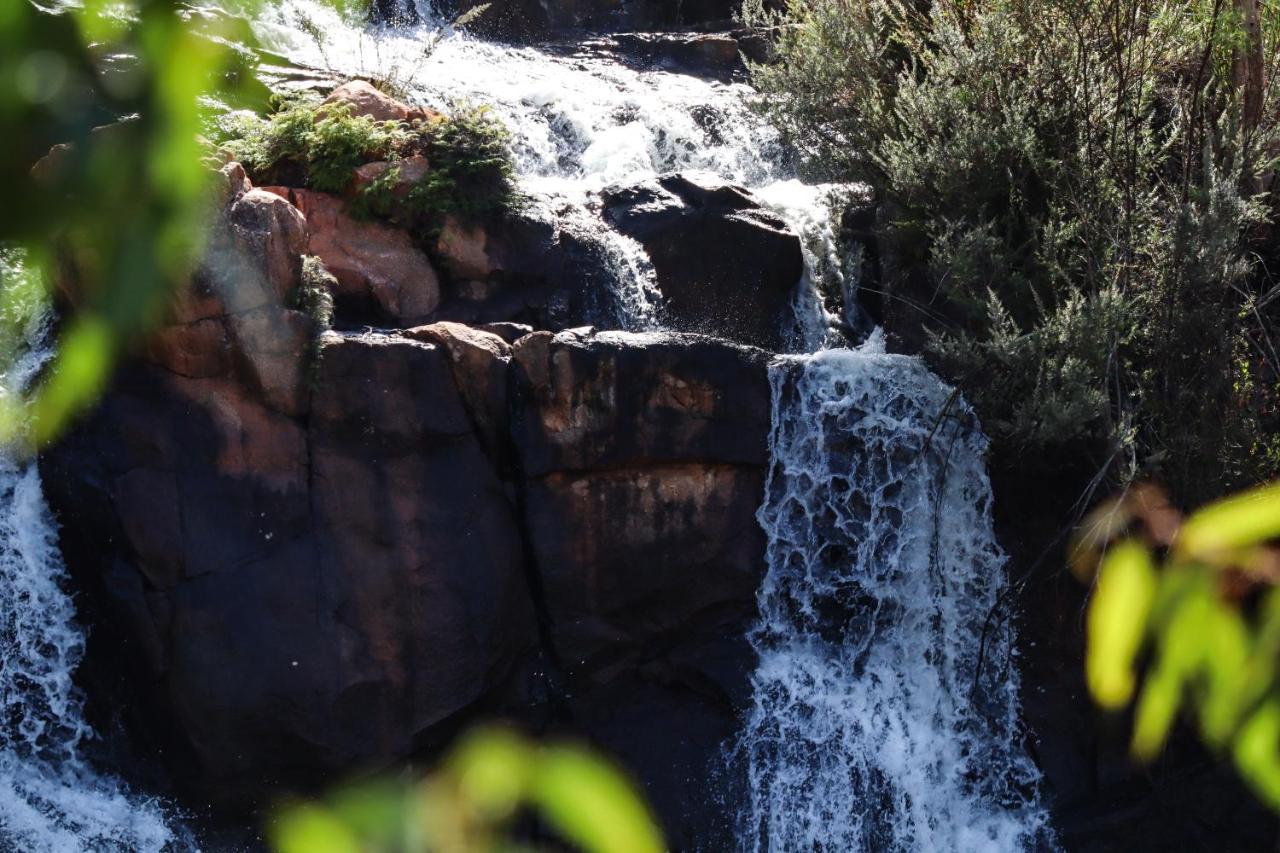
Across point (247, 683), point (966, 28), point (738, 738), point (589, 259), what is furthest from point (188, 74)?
point (966, 28)

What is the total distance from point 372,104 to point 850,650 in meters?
5.77

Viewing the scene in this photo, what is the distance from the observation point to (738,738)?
8.41 m

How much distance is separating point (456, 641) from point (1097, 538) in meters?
4.02

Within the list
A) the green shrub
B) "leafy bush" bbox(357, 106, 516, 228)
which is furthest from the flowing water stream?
the green shrub

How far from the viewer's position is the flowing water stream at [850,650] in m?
7.73

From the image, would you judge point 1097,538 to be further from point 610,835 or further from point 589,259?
point 610,835

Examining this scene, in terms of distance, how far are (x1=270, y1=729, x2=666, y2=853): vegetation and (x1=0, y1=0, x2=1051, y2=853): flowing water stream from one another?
7.85 meters

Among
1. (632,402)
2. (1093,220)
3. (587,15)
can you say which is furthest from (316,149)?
(587,15)

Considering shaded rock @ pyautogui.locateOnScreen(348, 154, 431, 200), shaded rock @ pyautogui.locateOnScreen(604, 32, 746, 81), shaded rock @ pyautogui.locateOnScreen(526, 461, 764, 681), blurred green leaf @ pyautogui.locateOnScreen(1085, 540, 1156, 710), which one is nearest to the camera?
blurred green leaf @ pyautogui.locateOnScreen(1085, 540, 1156, 710)

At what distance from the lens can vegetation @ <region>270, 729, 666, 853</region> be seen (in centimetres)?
57

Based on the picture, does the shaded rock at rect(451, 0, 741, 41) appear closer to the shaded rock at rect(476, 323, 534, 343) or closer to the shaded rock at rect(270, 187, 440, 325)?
the shaded rock at rect(270, 187, 440, 325)

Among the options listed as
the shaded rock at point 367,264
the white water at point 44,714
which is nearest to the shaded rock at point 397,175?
the shaded rock at point 367,264

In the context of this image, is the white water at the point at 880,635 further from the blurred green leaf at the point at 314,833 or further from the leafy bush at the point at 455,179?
the blurred green leaf at the point at 314,833

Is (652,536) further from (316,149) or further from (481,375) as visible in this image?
(316,149)
